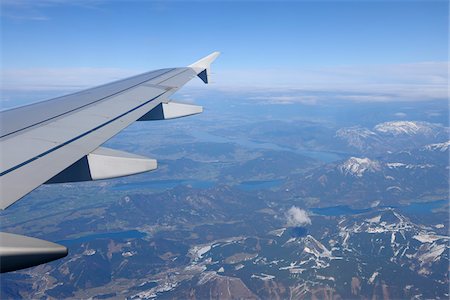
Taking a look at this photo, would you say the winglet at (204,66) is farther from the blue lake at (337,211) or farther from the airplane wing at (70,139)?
the blue lake at (337,211)

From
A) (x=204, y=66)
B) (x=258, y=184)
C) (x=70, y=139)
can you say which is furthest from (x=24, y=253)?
(x=258, y=184)

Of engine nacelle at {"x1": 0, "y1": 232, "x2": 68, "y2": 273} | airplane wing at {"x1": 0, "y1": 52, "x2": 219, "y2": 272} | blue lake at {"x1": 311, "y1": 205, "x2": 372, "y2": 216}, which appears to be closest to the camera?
engine nacelle at {"x1": 0, "y1": 232, "x2": 68, "y2": 273}

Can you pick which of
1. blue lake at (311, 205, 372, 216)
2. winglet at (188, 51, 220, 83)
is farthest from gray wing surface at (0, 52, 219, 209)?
blue lake at (311, 205, 372, 216)

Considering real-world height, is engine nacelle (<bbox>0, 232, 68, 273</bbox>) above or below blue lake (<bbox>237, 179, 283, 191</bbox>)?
above

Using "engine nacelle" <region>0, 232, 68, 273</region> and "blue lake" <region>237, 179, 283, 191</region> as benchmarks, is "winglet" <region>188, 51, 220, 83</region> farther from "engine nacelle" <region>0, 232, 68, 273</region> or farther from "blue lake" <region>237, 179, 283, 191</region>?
"blue lake" <region>237, 179, 283, 191</region>

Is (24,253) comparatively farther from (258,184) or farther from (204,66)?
(258,184)

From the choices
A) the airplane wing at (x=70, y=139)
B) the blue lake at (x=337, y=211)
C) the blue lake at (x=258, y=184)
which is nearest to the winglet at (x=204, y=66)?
the airplane wing at (x=70, y=139)

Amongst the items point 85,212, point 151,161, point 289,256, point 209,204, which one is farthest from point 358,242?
point 151,161

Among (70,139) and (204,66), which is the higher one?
(204,66)
